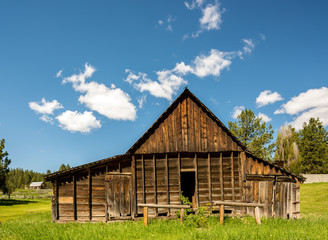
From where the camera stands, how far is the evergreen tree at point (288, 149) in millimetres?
50750

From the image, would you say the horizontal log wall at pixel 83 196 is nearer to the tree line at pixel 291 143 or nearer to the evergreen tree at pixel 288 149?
the tree line at pixel 291 143

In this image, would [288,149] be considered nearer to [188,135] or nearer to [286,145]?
[286,145]

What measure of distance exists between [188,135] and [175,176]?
9.25 ft

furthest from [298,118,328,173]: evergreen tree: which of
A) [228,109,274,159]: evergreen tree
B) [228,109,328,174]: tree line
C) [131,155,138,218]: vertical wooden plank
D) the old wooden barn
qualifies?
[131,155,138,218]: vertical wooden plank

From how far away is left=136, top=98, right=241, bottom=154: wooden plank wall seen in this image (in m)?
15.2

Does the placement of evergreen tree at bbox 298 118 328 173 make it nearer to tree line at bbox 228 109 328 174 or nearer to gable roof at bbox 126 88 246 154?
tree line at bbox 228 109 328 174

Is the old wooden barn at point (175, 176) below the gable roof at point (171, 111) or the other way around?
below

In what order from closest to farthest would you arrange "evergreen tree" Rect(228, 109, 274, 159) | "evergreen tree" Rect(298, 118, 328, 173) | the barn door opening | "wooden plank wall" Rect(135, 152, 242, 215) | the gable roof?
the barn door opening < "wooden plank wall" Rect(135, 152, 242, 215) < the gable roof < "evergreen tree" Rect(228, 109, 274, 159) < "evergreen tree" Rect(298, 118, 328, 173)

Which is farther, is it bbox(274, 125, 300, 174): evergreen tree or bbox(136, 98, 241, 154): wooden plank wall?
bbox(274, 125, 300, 174): evergreen tree

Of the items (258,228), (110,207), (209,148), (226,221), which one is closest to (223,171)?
(209,148)

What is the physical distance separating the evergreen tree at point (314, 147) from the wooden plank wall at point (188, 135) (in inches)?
2041

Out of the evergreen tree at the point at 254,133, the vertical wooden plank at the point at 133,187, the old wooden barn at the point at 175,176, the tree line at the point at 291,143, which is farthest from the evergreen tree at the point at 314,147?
the vertical wooden plank at the point at 133,187

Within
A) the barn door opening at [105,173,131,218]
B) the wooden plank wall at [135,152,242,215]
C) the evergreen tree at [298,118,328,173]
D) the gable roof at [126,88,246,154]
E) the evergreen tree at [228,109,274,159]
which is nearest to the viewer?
the barn door opening at [105,173,131,218]

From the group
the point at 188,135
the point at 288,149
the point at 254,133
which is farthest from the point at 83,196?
the point at 288,149
